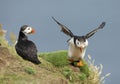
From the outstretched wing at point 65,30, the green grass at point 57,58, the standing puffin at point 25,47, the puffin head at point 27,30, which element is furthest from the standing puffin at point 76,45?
the puffin head at point 27,30

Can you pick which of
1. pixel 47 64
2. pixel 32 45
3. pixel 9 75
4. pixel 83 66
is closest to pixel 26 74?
pixel 9 75

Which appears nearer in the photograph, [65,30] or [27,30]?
[27,30]

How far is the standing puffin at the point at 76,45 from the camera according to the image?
64.8ft

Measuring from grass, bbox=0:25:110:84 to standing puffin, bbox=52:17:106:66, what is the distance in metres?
0.38

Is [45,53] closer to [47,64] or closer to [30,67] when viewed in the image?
[47,64]

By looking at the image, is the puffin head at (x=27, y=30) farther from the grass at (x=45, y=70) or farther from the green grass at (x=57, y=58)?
the green grass at (x=57, y=58)

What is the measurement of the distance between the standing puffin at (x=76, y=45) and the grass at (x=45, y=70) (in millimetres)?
377

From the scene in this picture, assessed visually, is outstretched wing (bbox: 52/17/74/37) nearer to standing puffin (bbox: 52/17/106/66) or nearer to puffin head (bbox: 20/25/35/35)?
standing puffin (bbox: 52/17/106/66)

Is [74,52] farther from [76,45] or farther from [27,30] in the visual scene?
[27,30]

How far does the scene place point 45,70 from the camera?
1834 centimetres

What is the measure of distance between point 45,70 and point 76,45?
2191mm

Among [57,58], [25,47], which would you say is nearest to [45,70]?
[25,47]

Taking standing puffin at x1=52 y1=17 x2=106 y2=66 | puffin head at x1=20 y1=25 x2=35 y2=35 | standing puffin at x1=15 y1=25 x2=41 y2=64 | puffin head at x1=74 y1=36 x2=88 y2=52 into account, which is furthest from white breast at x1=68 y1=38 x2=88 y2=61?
puffin head at x1=20 y1=25 x2=35 y2=35

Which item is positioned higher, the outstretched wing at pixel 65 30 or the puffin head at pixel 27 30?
the puffin head at pixel 27 30
